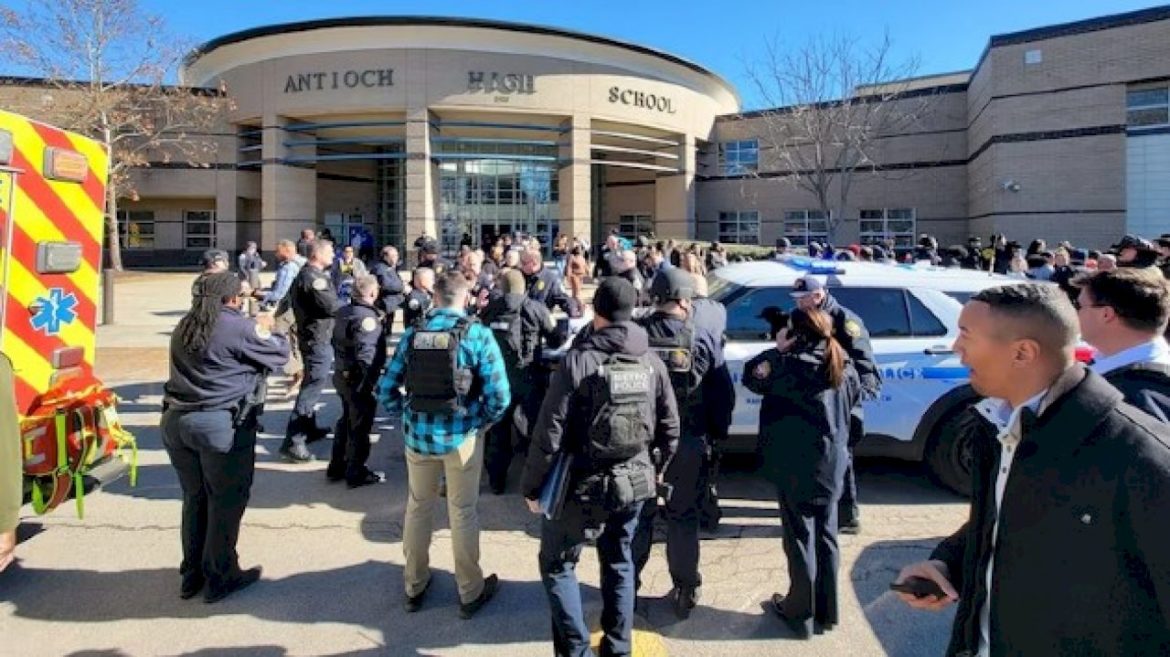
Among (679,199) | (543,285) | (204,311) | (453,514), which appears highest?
(679,199)

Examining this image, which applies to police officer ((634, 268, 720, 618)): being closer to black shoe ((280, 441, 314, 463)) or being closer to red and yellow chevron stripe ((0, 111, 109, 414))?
red and yellow chevron stripe ((0, 111, 109, 414))

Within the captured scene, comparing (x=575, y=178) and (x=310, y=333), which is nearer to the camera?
(x=310, y=333)

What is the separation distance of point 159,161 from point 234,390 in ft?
109

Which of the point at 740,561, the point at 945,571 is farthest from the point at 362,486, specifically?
the point at 945,571

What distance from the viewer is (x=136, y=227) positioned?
33.7 meters

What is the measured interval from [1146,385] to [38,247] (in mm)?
4960

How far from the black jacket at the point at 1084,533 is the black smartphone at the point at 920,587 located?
23 centimetres

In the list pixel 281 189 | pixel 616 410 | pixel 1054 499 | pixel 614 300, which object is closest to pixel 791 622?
pixel 616 410

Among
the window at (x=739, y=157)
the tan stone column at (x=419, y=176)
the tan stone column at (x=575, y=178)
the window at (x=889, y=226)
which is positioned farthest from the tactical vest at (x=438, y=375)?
the window at (x=739, y=157)

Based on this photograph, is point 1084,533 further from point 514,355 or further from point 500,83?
point 500,83

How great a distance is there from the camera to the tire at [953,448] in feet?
17.6

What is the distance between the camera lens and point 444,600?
12.8 ft

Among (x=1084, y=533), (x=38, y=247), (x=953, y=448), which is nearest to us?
(x=1084, y=533)

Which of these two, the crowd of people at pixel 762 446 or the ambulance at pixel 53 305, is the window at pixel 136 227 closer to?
the ambulance at pixel 53 305
